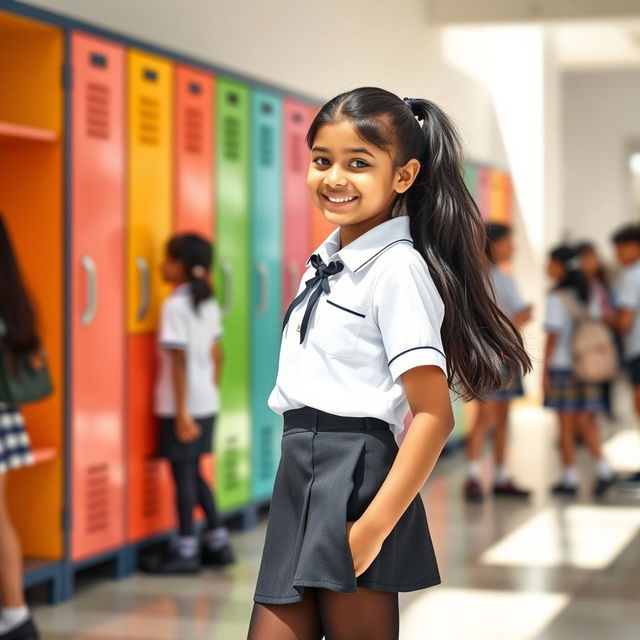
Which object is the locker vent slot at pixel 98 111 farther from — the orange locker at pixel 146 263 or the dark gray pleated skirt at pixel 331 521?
the dark gray pleated skirt at pixel 331 521

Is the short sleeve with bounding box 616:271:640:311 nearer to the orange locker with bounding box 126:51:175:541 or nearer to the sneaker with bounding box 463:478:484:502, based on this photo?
the sneaker with bounding box 463:478:484:502

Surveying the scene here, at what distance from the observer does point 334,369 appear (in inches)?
77.8

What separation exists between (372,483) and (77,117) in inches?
116

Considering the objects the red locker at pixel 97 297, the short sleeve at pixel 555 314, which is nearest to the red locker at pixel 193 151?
the red locker at pixel 97 297

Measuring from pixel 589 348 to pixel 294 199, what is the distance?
1767 millimetres

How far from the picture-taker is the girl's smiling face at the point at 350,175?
6.49ft

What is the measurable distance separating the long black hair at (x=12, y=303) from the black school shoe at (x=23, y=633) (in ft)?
2.75

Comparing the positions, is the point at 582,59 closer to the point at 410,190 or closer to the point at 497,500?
the point at 497,500

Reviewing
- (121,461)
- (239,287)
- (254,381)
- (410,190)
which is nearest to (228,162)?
(239,287)

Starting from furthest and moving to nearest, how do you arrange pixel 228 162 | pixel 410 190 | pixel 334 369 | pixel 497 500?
1. pixel 497 500
2. pixel 228 162
3. pixel 410 190
4. pixel 334 369

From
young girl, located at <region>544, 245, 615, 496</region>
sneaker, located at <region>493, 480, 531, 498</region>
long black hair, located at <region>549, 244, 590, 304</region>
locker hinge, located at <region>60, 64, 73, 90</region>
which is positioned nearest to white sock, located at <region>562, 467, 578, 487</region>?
young girl, located at <region>544, 245, 615, 496</region>

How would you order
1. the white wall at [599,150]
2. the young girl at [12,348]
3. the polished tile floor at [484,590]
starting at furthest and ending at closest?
the white wall at [599,150]
the polished tile floor at [484,590]
the young girl at [12,348]

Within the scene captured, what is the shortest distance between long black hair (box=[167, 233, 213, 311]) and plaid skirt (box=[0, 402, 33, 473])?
111 centimetres

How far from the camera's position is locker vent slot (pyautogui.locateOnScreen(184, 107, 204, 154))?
5.39 m
